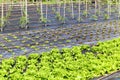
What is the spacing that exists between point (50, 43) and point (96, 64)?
4.73 meters

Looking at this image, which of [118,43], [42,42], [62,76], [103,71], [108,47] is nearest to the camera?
[62,76]

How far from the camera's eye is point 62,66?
9.70 meters

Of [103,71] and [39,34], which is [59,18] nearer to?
[39,34]

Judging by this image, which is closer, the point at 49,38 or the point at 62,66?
the point at 62,66

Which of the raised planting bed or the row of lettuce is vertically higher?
the raised planting bed

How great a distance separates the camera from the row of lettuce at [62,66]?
8.62 m

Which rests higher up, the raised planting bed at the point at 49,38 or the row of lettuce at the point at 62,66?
the raised planting bed at the point at 49,38

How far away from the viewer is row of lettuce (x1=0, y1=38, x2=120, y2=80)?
8.62 metres

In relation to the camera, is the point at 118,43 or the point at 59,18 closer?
the point at 118,43

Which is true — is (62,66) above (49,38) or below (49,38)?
below

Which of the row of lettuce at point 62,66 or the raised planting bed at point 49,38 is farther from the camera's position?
the raised planting bed at point 49,38

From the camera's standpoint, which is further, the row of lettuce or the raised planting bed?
the raised planting bed

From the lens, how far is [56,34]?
1733 centimetres

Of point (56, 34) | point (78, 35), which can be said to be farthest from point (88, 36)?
point (56, 34)
